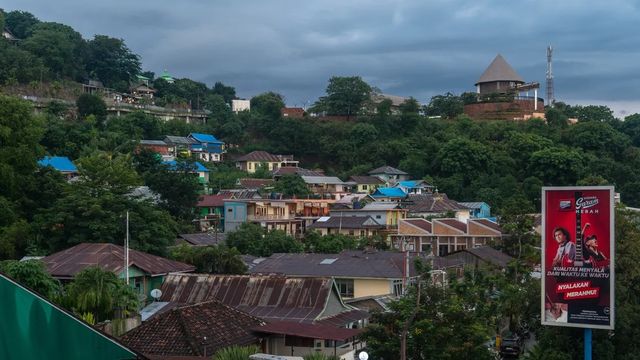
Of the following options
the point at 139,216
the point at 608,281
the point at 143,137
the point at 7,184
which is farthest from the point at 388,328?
the point at 143,137

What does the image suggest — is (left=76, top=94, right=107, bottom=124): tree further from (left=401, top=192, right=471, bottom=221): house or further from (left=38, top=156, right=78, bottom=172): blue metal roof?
(left=401, top=192, right=471, bottom=221): house

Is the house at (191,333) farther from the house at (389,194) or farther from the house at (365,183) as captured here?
the house at (365,183)

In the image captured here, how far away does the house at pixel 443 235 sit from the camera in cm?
4347

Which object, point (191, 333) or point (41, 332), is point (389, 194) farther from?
point (41, 332)

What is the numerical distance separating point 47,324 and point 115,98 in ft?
219

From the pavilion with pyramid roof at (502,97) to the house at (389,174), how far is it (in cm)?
1779

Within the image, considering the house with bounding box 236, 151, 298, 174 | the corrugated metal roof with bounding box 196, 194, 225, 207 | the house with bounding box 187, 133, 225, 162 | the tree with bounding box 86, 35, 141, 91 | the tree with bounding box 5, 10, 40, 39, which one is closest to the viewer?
the corrugated metal roof with bounding box 196, 194, 225, 207

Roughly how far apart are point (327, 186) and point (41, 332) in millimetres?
54263

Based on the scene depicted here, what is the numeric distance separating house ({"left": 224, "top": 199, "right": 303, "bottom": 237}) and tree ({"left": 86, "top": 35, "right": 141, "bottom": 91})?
31986 mm

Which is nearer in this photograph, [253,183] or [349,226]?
[349,226]

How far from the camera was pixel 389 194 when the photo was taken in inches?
2162

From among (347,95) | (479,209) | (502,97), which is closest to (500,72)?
(502,97)

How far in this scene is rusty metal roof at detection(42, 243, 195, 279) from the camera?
945 inches

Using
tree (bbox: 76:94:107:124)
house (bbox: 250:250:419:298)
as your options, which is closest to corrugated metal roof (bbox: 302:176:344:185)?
tree (bbox: 76:94:107:124)
